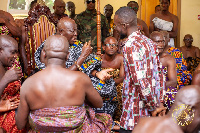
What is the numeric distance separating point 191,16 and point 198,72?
13.6 feet

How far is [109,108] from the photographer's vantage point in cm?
403

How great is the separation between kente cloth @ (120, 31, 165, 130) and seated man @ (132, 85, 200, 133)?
2.84 ft

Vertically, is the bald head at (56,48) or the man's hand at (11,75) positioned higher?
the bald head at (56,48)

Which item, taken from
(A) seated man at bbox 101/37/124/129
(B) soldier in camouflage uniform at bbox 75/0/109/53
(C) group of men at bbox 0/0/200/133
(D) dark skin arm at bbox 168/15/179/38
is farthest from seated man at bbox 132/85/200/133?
(D) dark skin arm at bbox 168/15/179/38

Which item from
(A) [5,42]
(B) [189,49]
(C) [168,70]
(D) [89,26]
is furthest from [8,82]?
(B) [189,49]

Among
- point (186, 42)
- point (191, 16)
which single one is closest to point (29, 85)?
point (186, 42)

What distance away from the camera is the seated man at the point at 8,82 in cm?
292

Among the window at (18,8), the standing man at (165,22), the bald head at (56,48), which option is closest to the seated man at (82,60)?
the bald head at (56,48)

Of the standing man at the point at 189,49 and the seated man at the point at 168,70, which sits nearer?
the seated man at the point at 168,70

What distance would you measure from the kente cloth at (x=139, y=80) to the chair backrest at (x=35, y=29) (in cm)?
196

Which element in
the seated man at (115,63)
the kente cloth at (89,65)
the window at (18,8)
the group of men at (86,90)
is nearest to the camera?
the group of men at (86,90)

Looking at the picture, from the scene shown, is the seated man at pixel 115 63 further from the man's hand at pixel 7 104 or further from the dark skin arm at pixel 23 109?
the dark skin arm at pixel 23 109

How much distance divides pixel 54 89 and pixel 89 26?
142 inches

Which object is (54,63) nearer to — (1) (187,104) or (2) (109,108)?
(1) (187,104)
